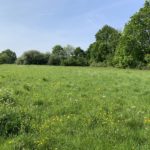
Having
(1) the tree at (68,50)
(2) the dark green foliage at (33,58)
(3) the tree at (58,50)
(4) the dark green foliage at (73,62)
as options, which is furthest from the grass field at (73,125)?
(3) the tree at (58,50)

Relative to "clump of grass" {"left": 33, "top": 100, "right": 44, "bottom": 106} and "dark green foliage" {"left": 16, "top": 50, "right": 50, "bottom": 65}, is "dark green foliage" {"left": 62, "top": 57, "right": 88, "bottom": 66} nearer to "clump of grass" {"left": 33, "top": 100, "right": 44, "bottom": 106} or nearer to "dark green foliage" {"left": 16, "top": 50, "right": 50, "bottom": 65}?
"dark green foliage" {"left": 16, "top": 50, "right": 50, "bottom": 65}

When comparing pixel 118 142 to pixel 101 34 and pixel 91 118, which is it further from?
pixel 101 34

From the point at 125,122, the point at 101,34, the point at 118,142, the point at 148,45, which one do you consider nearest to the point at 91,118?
the point at 125,122

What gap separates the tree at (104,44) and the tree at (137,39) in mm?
27659

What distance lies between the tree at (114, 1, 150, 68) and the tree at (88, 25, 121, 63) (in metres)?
27.7

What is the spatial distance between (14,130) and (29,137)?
805 mm

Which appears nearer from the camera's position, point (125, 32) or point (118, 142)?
point (118, 142)

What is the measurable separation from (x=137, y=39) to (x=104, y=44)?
3484cm

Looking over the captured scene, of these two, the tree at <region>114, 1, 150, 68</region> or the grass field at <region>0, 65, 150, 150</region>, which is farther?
the tree at <region>114, 1, 150, 68</region>

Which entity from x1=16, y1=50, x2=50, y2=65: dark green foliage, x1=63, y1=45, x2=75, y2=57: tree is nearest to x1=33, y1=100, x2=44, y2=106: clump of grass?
x1=16, y1=50, x2=50, y2=65: dark green foliage

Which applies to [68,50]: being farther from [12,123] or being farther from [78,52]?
[12,123]

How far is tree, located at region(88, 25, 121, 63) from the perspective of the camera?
4096 inches

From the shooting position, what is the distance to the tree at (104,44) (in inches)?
4096

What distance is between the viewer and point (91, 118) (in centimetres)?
1034
